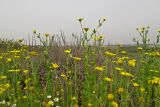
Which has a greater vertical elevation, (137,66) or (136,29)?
(136,29)

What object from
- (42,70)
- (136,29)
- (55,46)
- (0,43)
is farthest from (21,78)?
(0,43)

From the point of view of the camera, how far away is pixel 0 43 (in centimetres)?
1756

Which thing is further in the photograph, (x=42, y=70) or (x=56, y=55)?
(x=56, y=55)

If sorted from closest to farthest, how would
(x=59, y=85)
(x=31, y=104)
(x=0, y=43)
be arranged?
1. (x=31, y=104)
2. (x=59, y=85)
3. (x=0, y=43)

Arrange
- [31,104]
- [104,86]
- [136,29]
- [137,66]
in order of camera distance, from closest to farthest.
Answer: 1. [31,104]
2. [104,86]
3. [136,29]
4. [137,66]

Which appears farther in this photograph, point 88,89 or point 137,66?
point 137,66

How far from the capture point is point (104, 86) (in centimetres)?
566

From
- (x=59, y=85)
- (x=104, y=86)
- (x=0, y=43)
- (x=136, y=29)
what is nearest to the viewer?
(x=104, y=86)

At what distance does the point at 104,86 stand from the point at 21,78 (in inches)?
95.1

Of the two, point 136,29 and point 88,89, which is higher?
point 136,29

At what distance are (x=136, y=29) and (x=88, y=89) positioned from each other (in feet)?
7.41

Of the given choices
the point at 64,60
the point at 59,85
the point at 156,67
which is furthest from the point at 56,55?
the point at 59,85

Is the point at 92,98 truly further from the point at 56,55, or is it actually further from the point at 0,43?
the point at 0,43

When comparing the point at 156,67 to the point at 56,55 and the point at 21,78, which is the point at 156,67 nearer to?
the point at 21,78
